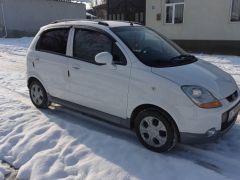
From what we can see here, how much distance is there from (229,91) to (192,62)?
0.74 m

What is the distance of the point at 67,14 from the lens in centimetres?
2995

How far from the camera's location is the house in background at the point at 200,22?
1319cm

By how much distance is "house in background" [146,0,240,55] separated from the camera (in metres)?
13.2

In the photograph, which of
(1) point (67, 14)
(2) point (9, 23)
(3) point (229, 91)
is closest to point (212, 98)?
(3) point (229, 91)

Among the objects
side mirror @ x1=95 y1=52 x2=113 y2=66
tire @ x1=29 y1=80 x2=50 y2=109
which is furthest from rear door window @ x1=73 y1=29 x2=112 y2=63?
tire @ x1=29 y1=80 x2=50 y2=109

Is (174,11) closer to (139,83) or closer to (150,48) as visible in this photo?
(150,48)

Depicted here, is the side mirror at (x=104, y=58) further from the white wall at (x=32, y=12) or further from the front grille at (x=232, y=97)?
the white wall at (x=32, y=12)

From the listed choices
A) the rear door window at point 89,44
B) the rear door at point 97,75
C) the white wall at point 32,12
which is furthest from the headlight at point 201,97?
the white wall at point 32,12

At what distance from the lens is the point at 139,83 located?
398 cm

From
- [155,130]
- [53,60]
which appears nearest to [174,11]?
[53,60]

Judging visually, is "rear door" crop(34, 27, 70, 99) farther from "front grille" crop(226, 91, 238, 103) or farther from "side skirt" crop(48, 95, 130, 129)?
"front grille" crop(226, 91, 238, 103)

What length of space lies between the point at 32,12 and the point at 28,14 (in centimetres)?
49

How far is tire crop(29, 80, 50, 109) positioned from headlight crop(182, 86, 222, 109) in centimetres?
301

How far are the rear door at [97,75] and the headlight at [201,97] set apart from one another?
0.89m
